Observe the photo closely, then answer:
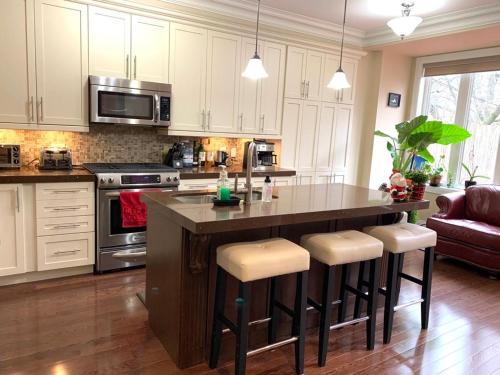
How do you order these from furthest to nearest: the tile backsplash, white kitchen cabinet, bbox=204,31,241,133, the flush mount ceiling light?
1. white kitchen cabinet, bbox=204,31,241,133
2. the tile backsplash
3. the flush mount ceiling light

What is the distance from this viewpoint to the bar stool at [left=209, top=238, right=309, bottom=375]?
1946mm

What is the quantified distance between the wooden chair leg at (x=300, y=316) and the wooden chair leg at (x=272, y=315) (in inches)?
9.7

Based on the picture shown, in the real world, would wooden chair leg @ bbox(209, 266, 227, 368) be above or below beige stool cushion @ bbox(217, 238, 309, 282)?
below

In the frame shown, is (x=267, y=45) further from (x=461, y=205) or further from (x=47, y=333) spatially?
(x=47, y=333)

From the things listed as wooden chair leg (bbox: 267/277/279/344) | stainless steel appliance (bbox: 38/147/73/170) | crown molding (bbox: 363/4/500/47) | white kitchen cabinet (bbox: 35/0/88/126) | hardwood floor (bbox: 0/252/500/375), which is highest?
crown molding (bbox: 363/4/500/47)

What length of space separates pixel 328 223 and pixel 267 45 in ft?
8.60

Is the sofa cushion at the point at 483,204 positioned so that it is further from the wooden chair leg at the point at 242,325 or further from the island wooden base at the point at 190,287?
the wooden chair leg at the point at 242,325

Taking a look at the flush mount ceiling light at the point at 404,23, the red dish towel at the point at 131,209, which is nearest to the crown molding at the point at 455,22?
the flush mount ceiling light at the point at 404,23

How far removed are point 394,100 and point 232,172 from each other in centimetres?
301

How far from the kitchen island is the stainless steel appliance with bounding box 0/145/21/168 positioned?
5.60 feet

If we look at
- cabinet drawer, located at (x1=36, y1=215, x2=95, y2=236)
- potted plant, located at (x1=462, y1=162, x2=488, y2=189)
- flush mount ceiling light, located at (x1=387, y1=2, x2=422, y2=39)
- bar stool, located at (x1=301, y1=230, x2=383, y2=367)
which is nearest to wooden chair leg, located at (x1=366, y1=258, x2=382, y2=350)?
bar stool, located at (x1=301, y1=230, x2=383, y2=367)

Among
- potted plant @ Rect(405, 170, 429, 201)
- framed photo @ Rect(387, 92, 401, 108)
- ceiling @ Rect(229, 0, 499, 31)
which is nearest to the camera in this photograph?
potted plant @ Rect(405, 170, 429, 201)

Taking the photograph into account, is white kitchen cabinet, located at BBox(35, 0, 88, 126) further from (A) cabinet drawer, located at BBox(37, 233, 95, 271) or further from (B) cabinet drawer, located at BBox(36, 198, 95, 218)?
(A) cabinet drawer, located at BBox(37, 233, 95, 271)

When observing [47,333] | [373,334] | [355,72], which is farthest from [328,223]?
[355,72]
